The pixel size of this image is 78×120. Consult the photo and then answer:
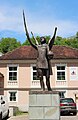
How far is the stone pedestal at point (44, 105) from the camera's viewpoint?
40.9ft

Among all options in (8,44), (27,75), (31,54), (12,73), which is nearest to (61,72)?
(27,75)

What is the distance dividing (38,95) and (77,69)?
26.3 m

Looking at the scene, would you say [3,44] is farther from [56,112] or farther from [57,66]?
[56,112]

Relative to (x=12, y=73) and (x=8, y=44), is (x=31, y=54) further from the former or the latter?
(x=8, y=44)

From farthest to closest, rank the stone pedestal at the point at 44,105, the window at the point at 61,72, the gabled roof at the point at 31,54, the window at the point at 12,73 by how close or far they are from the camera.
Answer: the window at the point at 12,73 < the gabled roof at the point at 31,54 < the window at the point at 61,72 < the stone pedestal at the point at 44,105

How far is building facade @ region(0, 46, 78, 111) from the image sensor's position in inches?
1512

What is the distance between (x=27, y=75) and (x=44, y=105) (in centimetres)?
2622

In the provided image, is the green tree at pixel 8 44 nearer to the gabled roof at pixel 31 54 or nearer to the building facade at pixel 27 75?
the gabled roof at pixel 31 54

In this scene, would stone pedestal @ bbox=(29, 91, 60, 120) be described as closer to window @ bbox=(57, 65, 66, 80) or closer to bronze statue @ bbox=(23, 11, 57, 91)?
bronze statue @ bbox=(23, 11, 57, 91)

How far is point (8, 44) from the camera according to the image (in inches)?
2906

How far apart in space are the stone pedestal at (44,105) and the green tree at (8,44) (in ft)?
198

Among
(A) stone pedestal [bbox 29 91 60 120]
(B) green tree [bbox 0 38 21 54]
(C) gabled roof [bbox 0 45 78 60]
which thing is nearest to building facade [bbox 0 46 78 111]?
(C) gabled roof [bbox 0 45 78 60]

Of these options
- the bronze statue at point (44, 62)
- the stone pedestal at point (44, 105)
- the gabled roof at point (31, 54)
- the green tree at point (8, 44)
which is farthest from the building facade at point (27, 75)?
the green tree at point (8, 44)

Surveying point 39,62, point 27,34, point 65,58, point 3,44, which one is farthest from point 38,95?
point 3,44
